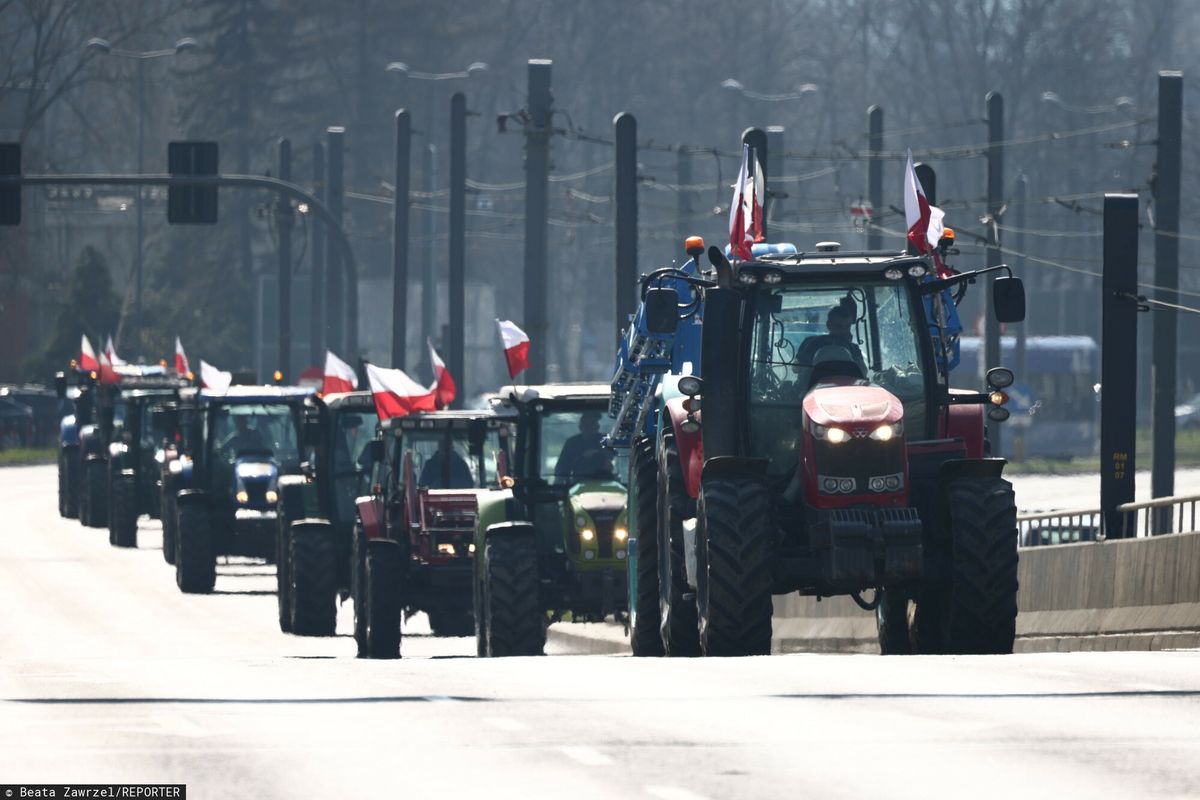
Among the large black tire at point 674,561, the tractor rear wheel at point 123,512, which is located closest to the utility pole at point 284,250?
the tractor rear wheel at point 123,512

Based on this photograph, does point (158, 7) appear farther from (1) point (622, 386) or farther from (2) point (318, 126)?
(1) point (622, 386)

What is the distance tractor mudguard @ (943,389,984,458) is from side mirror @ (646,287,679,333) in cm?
185

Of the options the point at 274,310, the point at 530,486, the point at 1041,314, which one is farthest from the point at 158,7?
the point at 530,486

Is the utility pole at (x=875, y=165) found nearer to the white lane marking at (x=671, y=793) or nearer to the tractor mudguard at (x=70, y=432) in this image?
the tractor mudguard at (x=70, y=432)

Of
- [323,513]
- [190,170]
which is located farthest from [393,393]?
[190,170]

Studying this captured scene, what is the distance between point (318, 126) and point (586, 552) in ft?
257

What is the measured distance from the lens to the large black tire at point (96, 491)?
46.6m

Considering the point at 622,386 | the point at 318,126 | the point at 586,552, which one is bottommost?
the point at 586,552

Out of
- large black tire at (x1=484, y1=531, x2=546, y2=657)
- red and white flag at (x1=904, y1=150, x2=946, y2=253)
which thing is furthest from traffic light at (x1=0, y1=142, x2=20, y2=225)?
red and white flag at (x1=904, y1=150, x2=946, y2=253)

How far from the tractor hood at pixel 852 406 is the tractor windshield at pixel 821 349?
0.35 m

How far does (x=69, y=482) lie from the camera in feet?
164

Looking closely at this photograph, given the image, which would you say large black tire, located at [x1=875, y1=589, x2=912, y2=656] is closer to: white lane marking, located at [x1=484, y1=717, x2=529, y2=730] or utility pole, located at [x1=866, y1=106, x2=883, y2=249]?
white lane marking, located at [x1=484, y1=717, x2=529, y2=730]

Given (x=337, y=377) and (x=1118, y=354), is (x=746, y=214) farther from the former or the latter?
(x=337, y=377)

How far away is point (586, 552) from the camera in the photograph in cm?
2239
